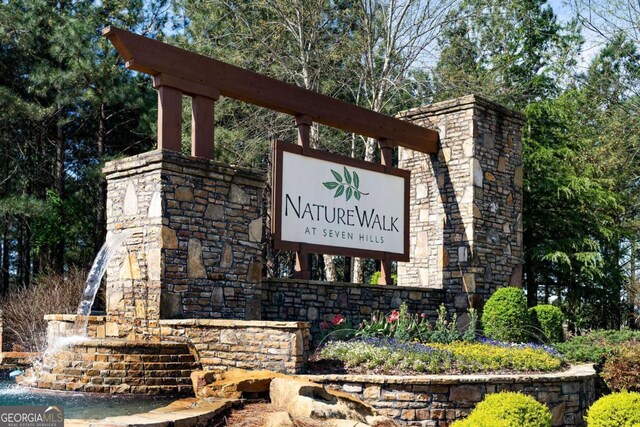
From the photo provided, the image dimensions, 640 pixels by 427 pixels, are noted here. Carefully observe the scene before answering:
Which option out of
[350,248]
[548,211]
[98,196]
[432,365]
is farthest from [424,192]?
[98,196]

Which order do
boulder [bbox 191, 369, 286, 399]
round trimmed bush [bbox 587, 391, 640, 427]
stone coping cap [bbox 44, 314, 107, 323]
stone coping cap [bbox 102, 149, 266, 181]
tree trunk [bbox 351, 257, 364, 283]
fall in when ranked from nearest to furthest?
1. boulder [bbox 191, 369, 286, 399]
2. round trimmed bush [bbox 587, 391, 640, 427]
3. stone coping cap [bbox 44, 314, 107, 323]
4. stone coping cap [bbox 102, 149, 266, 181]
5. tree trunk [bbox 351, 257, 364, 283]

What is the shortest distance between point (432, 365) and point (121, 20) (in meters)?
17.1

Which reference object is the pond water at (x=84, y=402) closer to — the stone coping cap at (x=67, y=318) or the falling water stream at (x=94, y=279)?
the stone coping cap at (x=67, y=318)

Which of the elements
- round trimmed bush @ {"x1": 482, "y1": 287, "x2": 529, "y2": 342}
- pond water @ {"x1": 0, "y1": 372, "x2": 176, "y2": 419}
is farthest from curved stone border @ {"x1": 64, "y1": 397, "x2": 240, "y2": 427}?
round trimmed bush @ {"x1": 482, "y1": 287, "x2": 529, "y2": 342}

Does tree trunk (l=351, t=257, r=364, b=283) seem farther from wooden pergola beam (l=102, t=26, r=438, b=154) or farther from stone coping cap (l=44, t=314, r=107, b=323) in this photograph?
stone coping cap (l=44, t=314, r=107, b=323)

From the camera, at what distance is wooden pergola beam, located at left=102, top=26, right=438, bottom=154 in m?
9.46

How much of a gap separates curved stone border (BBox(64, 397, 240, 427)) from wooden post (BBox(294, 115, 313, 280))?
432 centimetres

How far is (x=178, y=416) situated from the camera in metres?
5.95

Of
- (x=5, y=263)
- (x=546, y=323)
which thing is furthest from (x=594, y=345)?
(x=5, y=263)

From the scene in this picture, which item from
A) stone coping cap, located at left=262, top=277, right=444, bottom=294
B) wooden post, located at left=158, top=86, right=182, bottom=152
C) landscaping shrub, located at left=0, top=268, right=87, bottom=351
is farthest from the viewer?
landscaping shrub, located at left=0, top=268, right=87, bottom=351

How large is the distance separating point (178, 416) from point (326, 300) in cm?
533

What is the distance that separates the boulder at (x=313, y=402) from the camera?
21.3ft

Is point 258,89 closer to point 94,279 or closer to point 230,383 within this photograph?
point 94,279

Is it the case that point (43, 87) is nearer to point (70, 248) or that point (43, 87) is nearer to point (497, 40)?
point (70, 248)
